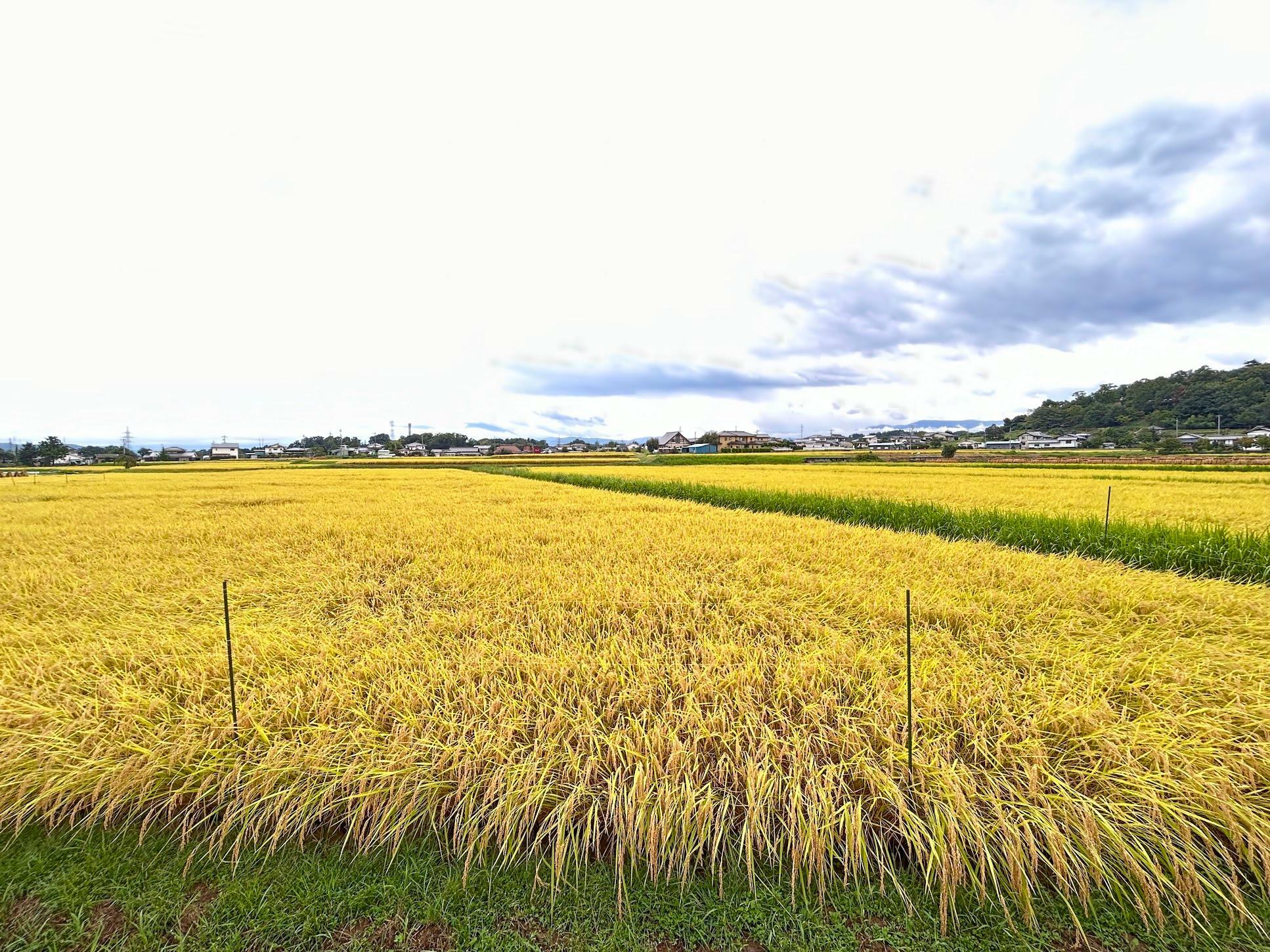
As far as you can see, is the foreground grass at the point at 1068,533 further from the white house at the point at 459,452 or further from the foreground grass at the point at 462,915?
the white house at the point at 459,452

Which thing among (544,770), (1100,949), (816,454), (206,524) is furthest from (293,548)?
(816,454)

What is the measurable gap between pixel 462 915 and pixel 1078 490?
19156 millimetres

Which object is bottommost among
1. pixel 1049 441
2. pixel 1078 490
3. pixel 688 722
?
pixel 1049 441

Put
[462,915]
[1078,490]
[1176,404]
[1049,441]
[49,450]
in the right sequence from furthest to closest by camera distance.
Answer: [1049,441] → [1176,404] → [49,450] → [1078,490] → [462,915]

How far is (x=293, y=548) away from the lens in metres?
7.26

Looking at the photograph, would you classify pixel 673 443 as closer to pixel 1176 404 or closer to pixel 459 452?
pixel 459 452

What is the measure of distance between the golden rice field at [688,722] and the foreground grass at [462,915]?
10 centimetres

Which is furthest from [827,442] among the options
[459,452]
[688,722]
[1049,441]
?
[688,722]

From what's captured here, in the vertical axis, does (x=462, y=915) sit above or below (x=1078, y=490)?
above

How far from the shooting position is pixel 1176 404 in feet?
231

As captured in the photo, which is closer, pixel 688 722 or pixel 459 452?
pixel 688 722

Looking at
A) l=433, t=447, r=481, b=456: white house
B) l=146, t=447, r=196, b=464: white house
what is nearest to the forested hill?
l=433, t=447, r=481, b=456: white house

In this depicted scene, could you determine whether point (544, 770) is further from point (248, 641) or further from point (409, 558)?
point (409, 558)

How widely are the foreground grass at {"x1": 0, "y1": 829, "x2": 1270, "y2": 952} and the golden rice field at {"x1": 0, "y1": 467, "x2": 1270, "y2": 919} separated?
96 millimetres
